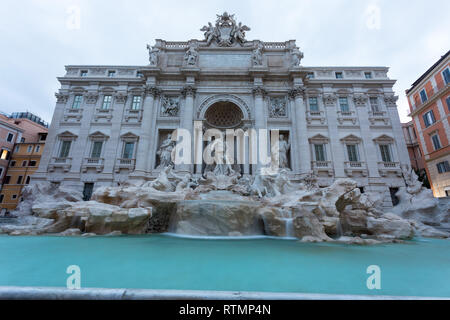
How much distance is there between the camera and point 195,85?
17969 millimetres

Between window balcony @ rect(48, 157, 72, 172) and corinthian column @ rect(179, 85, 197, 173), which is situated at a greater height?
corinthian column @ rect(179, 85, 197, 173)

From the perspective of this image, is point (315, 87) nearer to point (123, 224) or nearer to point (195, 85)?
point (195, 85)

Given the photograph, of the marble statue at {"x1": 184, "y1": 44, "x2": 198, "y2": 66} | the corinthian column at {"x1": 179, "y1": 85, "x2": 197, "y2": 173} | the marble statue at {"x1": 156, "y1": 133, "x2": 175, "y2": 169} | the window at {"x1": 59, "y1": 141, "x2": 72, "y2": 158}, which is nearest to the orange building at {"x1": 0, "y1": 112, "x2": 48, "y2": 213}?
the window at {"x1": 59, "y1": 141, "x2": 72, "y2": 158}

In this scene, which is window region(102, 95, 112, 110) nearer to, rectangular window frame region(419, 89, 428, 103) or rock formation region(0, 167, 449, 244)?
rock formation region(0, 167, 449, 244)

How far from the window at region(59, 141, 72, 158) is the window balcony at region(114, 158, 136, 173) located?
489 cm

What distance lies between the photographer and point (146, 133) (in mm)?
16734

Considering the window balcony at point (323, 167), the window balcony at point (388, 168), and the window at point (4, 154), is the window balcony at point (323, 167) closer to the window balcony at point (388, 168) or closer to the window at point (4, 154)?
the window balcony at point (388, 168)

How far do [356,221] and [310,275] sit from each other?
8.24 meters

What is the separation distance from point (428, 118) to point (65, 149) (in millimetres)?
35180

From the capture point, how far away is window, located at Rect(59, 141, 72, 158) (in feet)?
56.8

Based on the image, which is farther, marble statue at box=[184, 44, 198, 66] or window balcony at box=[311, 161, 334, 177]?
marble statue at box=[184, 44, 198, 66]

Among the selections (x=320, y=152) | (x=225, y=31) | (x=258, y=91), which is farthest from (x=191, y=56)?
(x=320, y=152)

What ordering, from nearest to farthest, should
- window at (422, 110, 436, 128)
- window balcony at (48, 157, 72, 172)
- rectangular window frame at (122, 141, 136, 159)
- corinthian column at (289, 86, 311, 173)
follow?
corinthian column at (289, 86, 311, 173) → window balcony at (48, 157, 72, 172) → rectangular window frame at (122, 141, 136, 159) → window at (422, 110, 436, 128)
